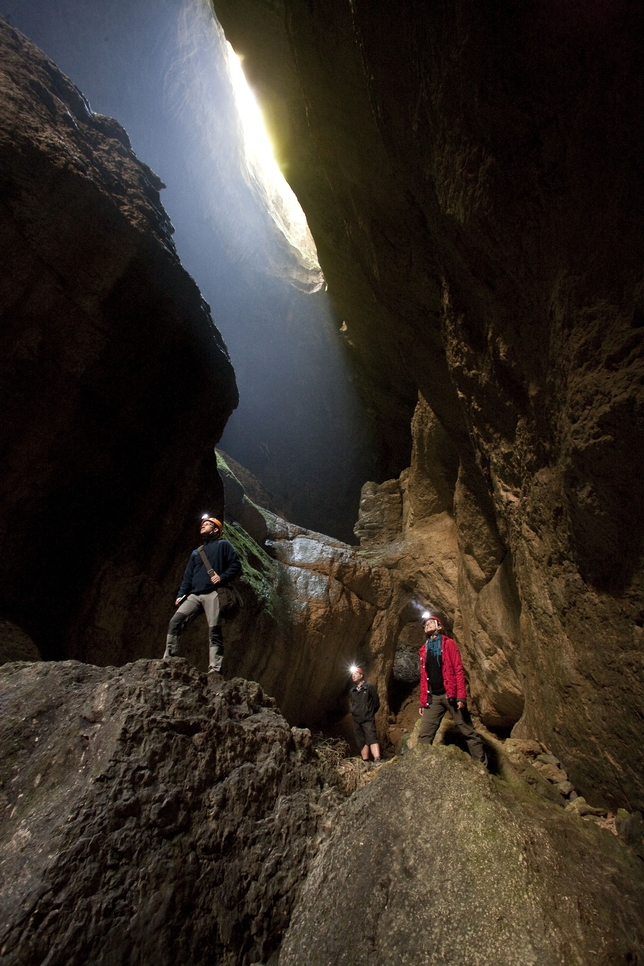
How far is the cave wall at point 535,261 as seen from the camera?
247cm

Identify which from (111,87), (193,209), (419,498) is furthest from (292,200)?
(419,498)

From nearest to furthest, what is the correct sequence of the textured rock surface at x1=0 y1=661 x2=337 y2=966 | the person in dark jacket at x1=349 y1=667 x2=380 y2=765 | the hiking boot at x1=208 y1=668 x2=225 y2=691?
the textured rock surface at x1=0 y1=661 x2=337 y2=966 < the hiking boot at x1=208 y1=668 x2=225 y2=691 < the person in dark jacket at x1=349 y1=667 x2=380 y2=765

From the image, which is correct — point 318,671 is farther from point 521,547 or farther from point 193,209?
point 193,209

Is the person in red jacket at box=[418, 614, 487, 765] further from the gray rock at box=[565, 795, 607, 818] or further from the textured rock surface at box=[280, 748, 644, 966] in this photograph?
the textured rock surface at box=[280, 748, 644, 966]

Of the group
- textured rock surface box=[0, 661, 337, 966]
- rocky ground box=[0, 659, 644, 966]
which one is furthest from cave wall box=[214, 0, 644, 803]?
textured rock surface box=[0, 661, 337, 966]

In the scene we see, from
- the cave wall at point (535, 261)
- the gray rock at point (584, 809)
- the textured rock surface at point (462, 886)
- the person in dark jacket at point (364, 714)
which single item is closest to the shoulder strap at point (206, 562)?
the textured rock surface at point (462, 886)

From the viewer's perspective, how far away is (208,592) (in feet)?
13.7

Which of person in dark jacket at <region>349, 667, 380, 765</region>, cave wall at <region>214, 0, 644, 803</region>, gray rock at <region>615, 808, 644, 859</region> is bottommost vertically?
person in dark jacket at <region>349, 667, 380, 765</region>

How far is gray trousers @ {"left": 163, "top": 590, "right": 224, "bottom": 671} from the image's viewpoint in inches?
156

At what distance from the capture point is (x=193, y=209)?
26.8m

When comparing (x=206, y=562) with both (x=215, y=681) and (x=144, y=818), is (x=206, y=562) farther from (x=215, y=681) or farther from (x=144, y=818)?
(x=144, y=818)

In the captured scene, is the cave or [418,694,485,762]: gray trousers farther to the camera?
[418,694,485,762]: gray trousers

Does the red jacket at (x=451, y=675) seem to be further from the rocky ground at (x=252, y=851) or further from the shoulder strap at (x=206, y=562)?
the shoulder strap at (x=206, y=562)

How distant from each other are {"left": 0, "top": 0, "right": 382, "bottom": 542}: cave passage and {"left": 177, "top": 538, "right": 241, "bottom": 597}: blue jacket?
616 inches
